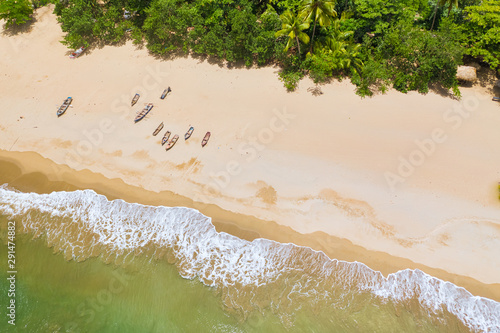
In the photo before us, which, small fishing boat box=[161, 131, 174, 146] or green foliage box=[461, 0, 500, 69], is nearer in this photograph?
green foliage box=[461, 0, 500, 69]

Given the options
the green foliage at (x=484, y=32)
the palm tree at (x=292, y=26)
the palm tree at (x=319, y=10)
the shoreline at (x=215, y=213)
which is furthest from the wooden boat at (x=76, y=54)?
the green foliage at (x=484, y=32)

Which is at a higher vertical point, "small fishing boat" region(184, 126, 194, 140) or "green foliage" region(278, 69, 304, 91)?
"green foliage" region(278, 69, 304, 91)

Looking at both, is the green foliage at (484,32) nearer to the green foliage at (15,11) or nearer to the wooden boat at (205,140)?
the wooden boat at (205,140)

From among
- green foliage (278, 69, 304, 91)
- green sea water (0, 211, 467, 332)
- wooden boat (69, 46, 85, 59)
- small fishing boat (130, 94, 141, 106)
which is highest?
wooden boat (69, 46, 85, 59)

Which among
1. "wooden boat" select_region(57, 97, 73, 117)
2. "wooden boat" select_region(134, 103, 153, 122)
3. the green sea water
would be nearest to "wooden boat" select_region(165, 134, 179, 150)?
"wooden boat" select_region(134, 103, 153, 122)

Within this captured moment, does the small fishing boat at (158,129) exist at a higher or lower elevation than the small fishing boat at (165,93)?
lower

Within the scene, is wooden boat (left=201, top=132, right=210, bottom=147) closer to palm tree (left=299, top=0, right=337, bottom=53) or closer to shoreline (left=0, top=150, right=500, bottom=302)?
shoreline (left=0, top=150, right=500, bottom=302)
